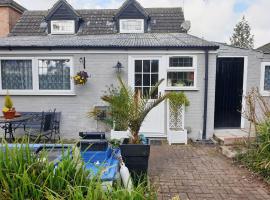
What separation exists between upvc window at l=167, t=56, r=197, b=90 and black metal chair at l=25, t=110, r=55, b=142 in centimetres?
399

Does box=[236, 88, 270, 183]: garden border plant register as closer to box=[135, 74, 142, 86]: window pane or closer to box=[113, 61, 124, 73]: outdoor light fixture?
box=[135, 74, 142, 86]: window pane

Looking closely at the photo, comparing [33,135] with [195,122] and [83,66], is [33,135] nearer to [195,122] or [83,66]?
[83,66]

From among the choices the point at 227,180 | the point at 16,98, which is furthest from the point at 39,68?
the point at 227,180

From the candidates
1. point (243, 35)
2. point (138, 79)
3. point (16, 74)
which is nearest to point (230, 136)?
point (138, 79)

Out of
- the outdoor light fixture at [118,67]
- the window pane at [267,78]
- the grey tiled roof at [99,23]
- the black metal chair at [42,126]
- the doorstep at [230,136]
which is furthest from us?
the grey tiled roof at [99,23]

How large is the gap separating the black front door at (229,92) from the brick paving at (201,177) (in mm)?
2226

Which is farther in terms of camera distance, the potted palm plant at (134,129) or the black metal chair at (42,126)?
the black metal chair at (42,126)

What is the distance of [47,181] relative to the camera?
270cm

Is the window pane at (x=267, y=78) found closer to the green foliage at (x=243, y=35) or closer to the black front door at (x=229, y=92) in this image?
the black front door at (x=229, y=92)

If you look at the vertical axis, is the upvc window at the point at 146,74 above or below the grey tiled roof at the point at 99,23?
below

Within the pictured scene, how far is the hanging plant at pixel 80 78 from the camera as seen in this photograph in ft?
25.5

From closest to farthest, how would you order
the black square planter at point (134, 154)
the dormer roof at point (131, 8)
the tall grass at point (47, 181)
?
the tall grass at point (47, 181)
the black square planter at point (134, 154)
the dormer roof at point (131, 8)

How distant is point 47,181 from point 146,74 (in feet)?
19.2

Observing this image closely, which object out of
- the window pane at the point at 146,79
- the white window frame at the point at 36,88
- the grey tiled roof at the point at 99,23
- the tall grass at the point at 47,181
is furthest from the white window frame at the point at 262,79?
the tall grass at the point at 47,181
